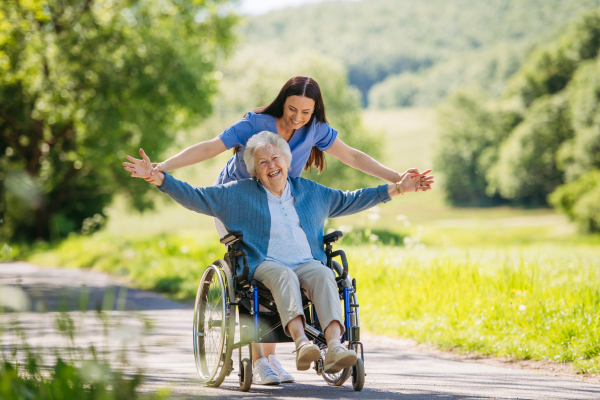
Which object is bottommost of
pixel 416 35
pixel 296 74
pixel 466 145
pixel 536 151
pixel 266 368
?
pixel 266 368

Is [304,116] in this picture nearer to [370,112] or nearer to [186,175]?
[186,175]

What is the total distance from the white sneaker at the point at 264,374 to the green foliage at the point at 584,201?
24.7 metres

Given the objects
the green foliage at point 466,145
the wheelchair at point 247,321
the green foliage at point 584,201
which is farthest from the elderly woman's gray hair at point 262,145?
the green foliage at point 466,145

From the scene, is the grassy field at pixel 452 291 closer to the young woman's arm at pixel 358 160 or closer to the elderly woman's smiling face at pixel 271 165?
the elderly woman's smiling face at pixel 271 165

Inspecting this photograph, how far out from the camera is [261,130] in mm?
3906

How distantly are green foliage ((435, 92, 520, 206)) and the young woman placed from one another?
45711 millimetres

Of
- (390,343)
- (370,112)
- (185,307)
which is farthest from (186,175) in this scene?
(370,112)

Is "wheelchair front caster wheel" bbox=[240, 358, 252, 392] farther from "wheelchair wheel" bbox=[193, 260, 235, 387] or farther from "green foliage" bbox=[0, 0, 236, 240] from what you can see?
"green foliage" bbox=[0, 0, 236, 240]

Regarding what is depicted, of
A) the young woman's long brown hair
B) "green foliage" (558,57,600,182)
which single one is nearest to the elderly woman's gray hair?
the young woman's long brown hair

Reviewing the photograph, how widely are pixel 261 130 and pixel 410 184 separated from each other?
0.95 m

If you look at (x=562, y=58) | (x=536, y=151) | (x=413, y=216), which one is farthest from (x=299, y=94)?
(x=413, y=216)

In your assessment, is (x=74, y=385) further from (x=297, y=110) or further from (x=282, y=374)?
(x=297, y=110)

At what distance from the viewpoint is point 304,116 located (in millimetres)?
3854

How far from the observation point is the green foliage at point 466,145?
4966 centimetres
